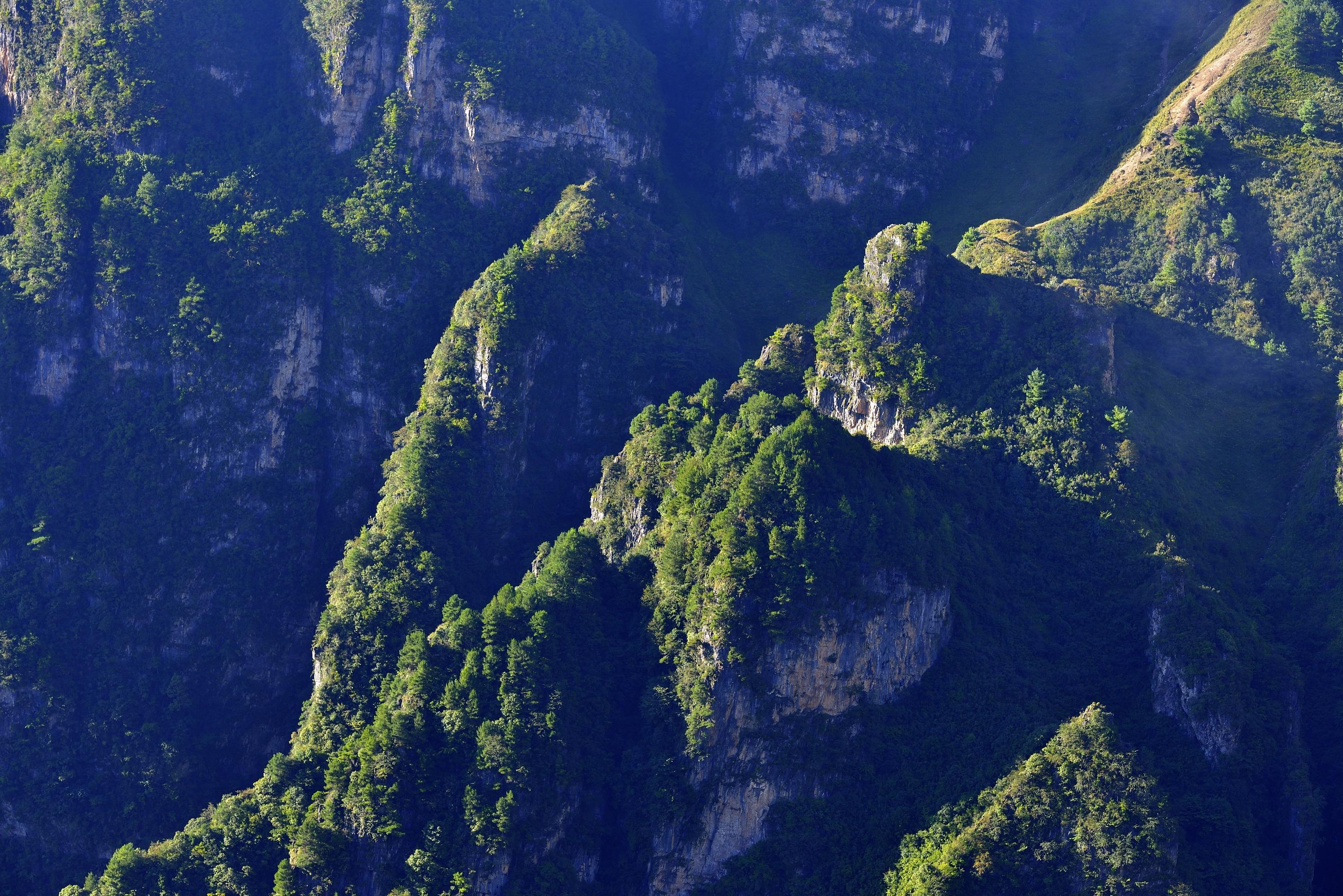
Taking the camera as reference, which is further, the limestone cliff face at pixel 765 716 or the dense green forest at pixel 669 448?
the dense green forest at pixel 669 448

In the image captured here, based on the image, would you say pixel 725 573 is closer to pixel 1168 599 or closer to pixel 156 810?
pixel 1168 599

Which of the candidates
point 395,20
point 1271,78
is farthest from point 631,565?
point 1271,78

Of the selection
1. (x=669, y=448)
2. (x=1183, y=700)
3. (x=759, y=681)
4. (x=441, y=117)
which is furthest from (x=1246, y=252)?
(x=441, y=117)

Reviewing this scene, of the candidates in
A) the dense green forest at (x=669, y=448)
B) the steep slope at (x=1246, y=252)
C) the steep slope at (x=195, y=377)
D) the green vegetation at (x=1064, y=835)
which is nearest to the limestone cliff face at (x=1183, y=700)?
the dense green forest at (x=669, y=448)

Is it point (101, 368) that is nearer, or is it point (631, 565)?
point (631, 565)

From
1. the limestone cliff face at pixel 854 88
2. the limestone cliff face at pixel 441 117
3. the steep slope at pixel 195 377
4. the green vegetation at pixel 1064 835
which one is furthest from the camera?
the limestone cliff face at pixel 854 88

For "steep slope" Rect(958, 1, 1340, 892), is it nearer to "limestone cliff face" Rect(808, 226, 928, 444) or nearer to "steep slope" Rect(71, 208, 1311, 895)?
"steep slope" Rect(71, 208, 1311, 895)

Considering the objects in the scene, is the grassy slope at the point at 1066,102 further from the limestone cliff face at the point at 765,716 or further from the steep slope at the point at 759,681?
the limestone cliff face at the point at 765,716
